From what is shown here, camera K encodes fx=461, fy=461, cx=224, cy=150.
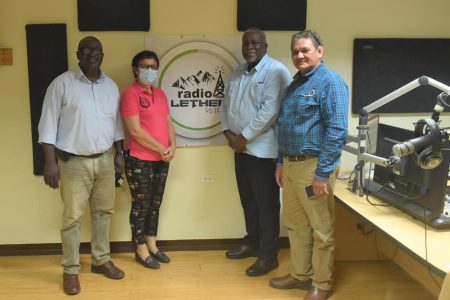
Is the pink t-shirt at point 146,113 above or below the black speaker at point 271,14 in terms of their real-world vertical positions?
below

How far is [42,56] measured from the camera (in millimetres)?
3371

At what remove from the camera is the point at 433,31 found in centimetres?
366

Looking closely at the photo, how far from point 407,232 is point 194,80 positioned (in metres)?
1.96


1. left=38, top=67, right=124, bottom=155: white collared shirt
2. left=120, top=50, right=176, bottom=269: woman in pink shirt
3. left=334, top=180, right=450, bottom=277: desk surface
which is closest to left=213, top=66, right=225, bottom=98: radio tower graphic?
left=120, top=50, right=176, bottom=269: woman in pink shirt

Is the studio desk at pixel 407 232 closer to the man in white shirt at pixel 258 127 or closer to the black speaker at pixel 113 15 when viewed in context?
the man in white shirt at pixel 258 127

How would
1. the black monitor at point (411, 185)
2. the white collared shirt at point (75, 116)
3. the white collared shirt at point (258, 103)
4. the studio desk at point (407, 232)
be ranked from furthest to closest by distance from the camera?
the white collared shirt at point (258, 103), the white collared shirt at point (75, 116), the black monitor at point (411, 185), the studio desk at point (407, 232)

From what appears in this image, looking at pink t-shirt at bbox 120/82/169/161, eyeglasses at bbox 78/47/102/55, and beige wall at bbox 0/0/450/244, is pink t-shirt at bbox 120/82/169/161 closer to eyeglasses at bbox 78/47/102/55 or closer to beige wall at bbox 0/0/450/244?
beige wall at bbox 0/0/450/244

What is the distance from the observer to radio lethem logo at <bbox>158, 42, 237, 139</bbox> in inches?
138

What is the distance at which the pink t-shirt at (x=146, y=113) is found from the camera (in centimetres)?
319

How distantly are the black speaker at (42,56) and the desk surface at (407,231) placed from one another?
86.8 inches

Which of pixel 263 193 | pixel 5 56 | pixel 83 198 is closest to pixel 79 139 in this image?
pixel 83 198

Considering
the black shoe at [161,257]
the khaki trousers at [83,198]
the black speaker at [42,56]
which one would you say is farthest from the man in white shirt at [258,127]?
the black speaker at [42,56]

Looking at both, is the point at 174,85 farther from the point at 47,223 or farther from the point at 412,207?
the point at 412,207

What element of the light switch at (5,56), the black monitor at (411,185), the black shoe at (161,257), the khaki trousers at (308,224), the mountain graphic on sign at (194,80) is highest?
the light switch at (5,56)
